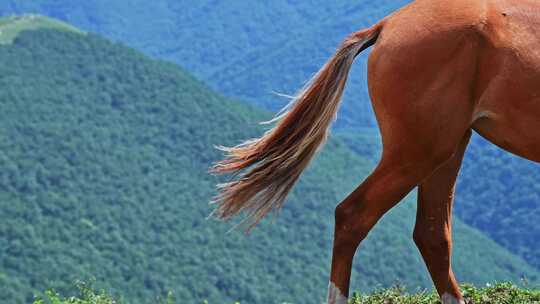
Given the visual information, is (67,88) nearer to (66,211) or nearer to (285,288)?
(66,211)

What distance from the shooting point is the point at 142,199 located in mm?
89938

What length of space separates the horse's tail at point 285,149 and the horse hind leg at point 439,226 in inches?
26.4

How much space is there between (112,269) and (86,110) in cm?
3956


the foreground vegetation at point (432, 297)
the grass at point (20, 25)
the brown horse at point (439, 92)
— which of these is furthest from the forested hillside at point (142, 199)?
the brown horse at point (439, 92)

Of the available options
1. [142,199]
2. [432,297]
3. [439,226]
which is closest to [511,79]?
[439,226]

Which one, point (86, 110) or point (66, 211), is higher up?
point (86, 110)

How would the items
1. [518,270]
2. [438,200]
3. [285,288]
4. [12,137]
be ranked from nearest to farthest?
[438,200] → [285,288] → [12,137] → [518,270]

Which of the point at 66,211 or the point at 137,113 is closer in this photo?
the point at 66,211

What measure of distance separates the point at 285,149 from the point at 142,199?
8550 cm

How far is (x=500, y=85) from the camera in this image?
15.8 ft

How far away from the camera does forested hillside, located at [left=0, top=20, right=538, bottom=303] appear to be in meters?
71.6

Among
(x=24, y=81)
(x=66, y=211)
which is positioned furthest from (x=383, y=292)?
(x=24, y=81)

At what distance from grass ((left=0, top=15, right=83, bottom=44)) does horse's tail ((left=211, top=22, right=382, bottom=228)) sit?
352 ft

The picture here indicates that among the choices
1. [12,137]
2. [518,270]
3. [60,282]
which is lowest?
[518,270]
